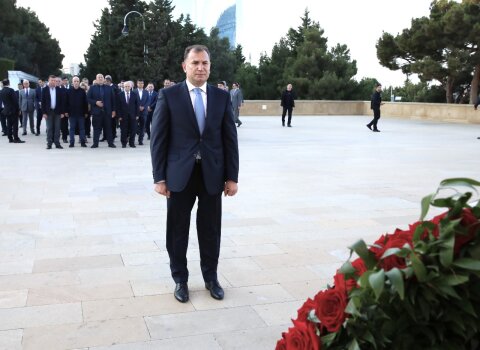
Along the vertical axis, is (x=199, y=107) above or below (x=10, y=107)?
above

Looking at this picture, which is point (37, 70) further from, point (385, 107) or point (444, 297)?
point (444, 297)

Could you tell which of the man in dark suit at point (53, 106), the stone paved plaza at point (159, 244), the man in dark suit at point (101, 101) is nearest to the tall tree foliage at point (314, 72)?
the man in dark suit at point (101, 101)

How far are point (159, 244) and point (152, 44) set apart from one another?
3709 cm

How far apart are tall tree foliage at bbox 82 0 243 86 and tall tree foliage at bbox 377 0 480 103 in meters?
14.9

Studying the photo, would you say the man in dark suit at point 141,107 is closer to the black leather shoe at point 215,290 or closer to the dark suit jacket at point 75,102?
the dark suit jacket at point 75,102

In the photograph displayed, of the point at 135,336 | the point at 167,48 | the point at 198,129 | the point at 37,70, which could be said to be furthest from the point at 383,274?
the point at 37,70

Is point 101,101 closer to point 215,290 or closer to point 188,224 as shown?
point 188,224

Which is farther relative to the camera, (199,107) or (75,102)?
(75,102)

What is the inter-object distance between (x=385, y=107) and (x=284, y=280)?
100 feet

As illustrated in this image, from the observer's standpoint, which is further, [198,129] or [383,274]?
[198,129]

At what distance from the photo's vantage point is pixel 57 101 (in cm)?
1503

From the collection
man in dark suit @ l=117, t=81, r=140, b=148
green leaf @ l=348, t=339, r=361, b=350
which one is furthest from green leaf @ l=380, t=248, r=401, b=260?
man in dark suit @ l=117, t=81, r=140, b=148

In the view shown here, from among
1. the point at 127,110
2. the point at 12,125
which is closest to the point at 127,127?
the point at 127,110

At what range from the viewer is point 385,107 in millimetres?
33875
